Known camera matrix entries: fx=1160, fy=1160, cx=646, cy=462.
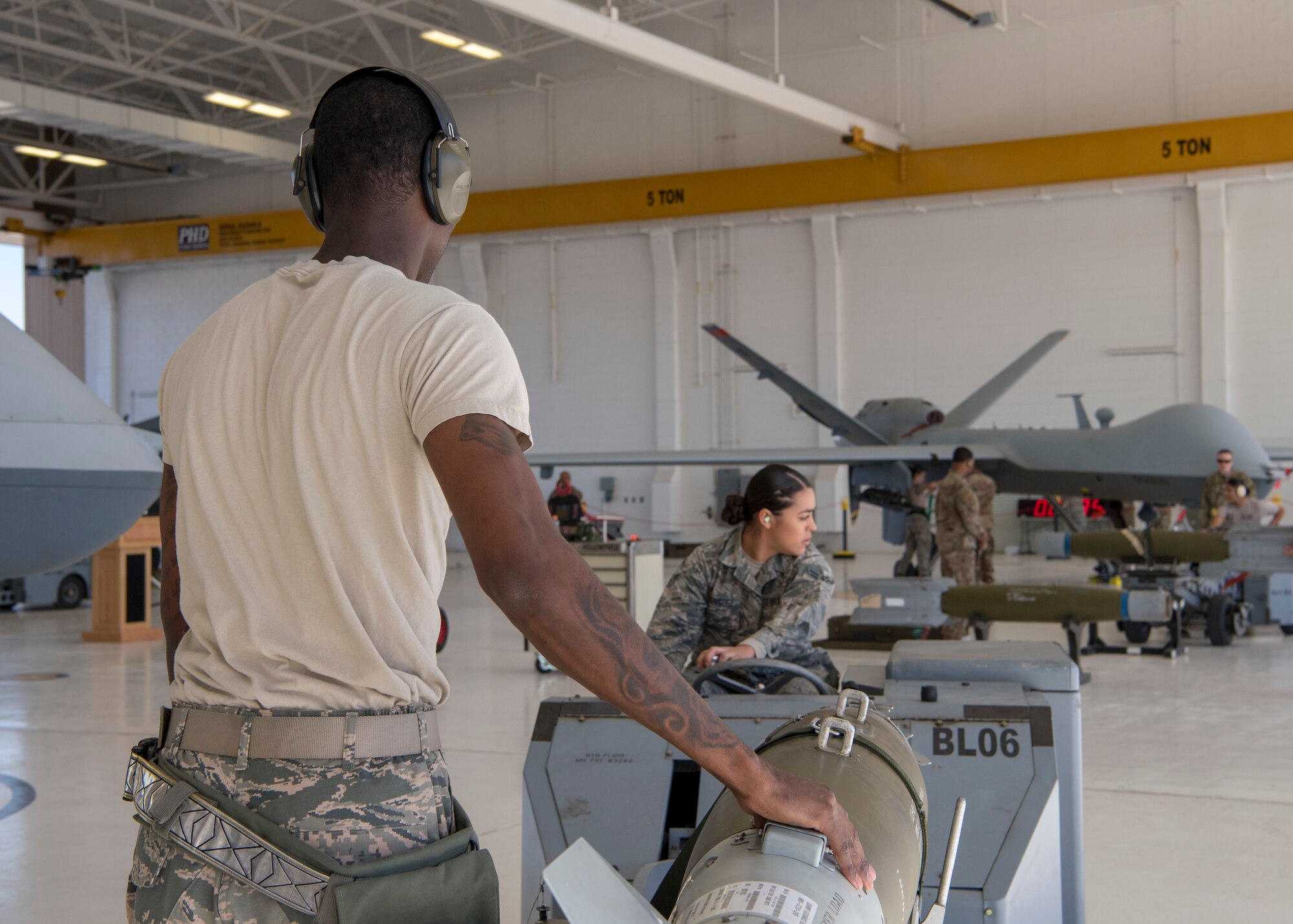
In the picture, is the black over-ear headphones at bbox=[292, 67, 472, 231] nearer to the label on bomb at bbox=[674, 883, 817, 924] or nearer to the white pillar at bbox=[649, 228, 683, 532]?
the label on bomb at bbox=[674, 883, 817, 924]

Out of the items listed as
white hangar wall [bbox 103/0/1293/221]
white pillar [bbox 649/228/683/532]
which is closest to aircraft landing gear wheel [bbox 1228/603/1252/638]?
white hangar wall [bbox 103/0/1293/221]

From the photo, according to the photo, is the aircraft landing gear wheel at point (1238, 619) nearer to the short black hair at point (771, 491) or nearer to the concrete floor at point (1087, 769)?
the concrete floor at point (1087, 769)

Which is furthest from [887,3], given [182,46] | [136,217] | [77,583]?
[136,217]

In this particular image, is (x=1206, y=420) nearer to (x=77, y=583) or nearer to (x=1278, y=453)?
(x=1278, y=453)

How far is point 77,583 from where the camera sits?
42.0ft

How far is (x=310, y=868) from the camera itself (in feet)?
4.19

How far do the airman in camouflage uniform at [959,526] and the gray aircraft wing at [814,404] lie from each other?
541cm

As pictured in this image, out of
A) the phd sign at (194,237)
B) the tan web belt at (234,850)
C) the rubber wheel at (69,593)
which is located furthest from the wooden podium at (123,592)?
the phd sign at (194,237)

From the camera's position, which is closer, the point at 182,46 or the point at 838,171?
the point at 838,171

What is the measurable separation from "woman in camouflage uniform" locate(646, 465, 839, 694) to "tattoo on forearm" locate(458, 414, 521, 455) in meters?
2.64

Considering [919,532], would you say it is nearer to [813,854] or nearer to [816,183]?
[816,183]

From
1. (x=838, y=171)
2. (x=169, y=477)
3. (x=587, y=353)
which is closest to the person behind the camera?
(x=169, y=477)

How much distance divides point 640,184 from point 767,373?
16.4 ft

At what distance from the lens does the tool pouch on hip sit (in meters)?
1.26
